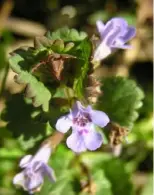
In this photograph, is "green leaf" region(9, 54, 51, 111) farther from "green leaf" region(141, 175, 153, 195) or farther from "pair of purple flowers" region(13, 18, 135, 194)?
"green leaf" region(141, 175, 153, 195)

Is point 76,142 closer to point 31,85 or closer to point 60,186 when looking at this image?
point 31,85

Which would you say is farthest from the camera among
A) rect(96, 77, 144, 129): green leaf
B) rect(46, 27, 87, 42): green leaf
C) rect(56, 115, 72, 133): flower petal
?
rect(96, 77, 144, 129): green leaf

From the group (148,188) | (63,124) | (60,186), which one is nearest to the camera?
(63,124)

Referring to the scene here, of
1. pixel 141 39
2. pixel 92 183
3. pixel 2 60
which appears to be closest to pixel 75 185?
pixel 92 183

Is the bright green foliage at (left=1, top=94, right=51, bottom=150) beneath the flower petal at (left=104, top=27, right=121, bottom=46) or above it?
beneath

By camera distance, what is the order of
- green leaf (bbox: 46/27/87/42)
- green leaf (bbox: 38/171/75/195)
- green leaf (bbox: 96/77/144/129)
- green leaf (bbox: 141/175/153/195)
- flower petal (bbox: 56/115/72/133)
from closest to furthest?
flower petal (bbox: 56/115/72/133) → green leaf (bbox: 46/27/87/42) → green leaf (bbox: 96/77/144/129) → green leaf (bbox: 38/171/75/195) → green leaf (bbox: 141/175/153/195)

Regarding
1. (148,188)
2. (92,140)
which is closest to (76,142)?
(92,140)

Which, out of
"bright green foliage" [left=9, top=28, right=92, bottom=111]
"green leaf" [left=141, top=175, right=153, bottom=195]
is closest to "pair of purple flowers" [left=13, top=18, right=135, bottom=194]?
"bright green foliage" [left=9, top=28, right=92, bottom=111]

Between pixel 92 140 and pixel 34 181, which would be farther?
pixel 34 181
